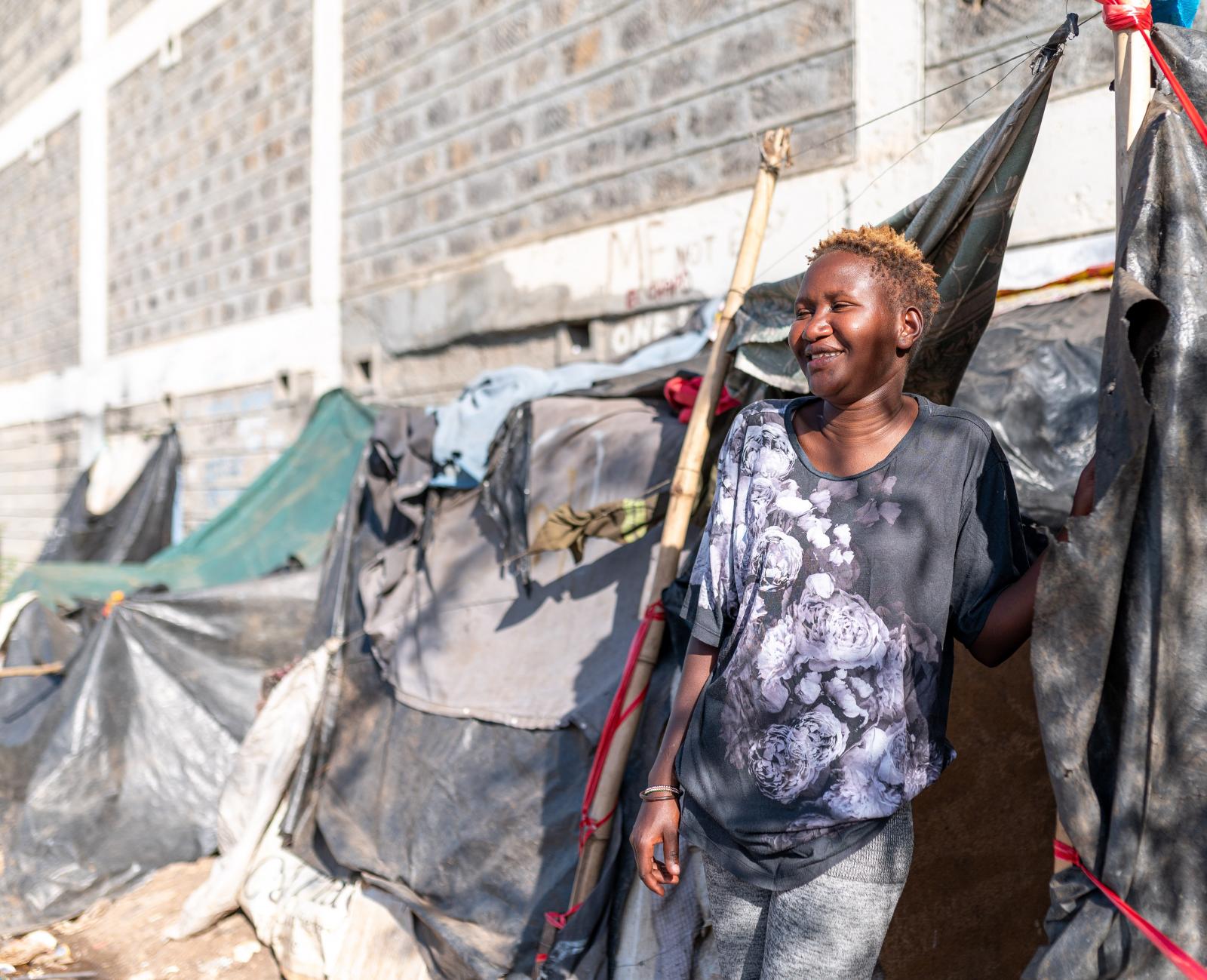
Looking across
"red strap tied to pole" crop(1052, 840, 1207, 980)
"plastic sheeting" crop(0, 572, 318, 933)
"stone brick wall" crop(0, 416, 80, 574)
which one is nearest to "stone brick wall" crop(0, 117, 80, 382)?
"stone brick wall" crop(0, 416, 80, 574)

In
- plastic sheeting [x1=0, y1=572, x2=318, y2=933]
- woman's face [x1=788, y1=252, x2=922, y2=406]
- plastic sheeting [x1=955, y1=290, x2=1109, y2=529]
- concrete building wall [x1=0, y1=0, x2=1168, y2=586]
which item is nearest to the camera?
woman's face [x1=788, y1=252, x2=922, y2=406]

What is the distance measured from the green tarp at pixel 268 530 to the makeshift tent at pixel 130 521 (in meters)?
2.29

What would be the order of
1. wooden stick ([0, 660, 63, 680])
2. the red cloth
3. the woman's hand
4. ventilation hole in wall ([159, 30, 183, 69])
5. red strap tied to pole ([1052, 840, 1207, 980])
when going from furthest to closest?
ventilation hole in wall ([159, 30, 183, 69]), wooden stick ([0, 660, 63, 680]), the red cloth, the woman's hand, red strap tied to pole ([1052, 840, 1207, 980])

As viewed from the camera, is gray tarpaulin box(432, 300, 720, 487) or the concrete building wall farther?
the concrete building wall

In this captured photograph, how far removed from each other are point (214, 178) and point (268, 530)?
4312mm

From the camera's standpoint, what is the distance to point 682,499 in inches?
113

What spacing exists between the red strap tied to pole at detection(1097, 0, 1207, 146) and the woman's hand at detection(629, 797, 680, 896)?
4.91ft

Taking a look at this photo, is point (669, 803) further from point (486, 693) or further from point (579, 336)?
point (579, 336)

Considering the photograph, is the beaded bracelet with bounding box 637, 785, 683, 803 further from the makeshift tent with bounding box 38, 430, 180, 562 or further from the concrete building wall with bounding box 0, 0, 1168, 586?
the makeshift tent with bounding box 38, 430, 180, 562

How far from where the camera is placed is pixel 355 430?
20.9ft

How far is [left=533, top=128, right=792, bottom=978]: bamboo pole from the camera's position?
8.96 ft

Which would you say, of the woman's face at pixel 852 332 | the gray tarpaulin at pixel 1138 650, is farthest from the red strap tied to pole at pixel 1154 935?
the woman's face at pixel 852 332

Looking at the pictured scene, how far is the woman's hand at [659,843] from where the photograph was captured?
1.90 metres

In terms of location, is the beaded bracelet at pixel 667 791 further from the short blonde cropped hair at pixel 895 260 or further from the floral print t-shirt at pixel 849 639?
the short blonde cropped hair at pixel 895 260
